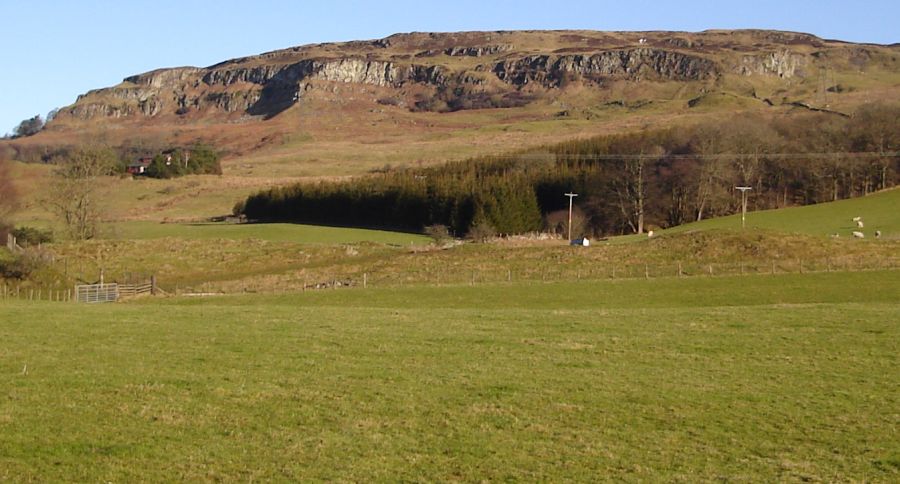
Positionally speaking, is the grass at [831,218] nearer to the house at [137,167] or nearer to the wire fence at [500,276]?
the wire fence at [500,276]

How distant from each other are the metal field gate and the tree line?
50087 millimetres

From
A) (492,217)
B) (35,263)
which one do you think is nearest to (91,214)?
(35,263)

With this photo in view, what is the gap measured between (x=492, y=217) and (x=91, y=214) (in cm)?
4074

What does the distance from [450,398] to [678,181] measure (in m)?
88.0

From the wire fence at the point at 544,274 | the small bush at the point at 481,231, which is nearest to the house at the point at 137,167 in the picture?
the small bush at the point at 481,231

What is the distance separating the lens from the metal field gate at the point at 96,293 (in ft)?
158

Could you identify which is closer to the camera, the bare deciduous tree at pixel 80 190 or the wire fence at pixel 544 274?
the wire fence at pixel 544 274

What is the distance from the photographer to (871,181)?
101500mm

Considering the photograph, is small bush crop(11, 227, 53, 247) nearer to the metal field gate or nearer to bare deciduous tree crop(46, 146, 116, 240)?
bare deciduous tree crop(46, 146, 116, 240)

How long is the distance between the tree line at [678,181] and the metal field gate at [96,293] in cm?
5009

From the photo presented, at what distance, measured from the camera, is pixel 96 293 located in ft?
159

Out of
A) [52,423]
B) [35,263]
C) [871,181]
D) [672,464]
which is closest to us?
[672,464]

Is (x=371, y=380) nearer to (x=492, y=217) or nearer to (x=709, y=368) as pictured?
(x=709, y=368)

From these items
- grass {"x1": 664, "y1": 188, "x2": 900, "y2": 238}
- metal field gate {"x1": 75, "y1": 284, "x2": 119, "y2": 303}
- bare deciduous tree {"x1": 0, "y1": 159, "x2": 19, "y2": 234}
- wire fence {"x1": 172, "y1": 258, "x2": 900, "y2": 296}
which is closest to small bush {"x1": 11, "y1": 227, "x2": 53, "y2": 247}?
bare deciduous tree {"x1": 0, "y1": 159, "x2": 19, "y2": 234}
